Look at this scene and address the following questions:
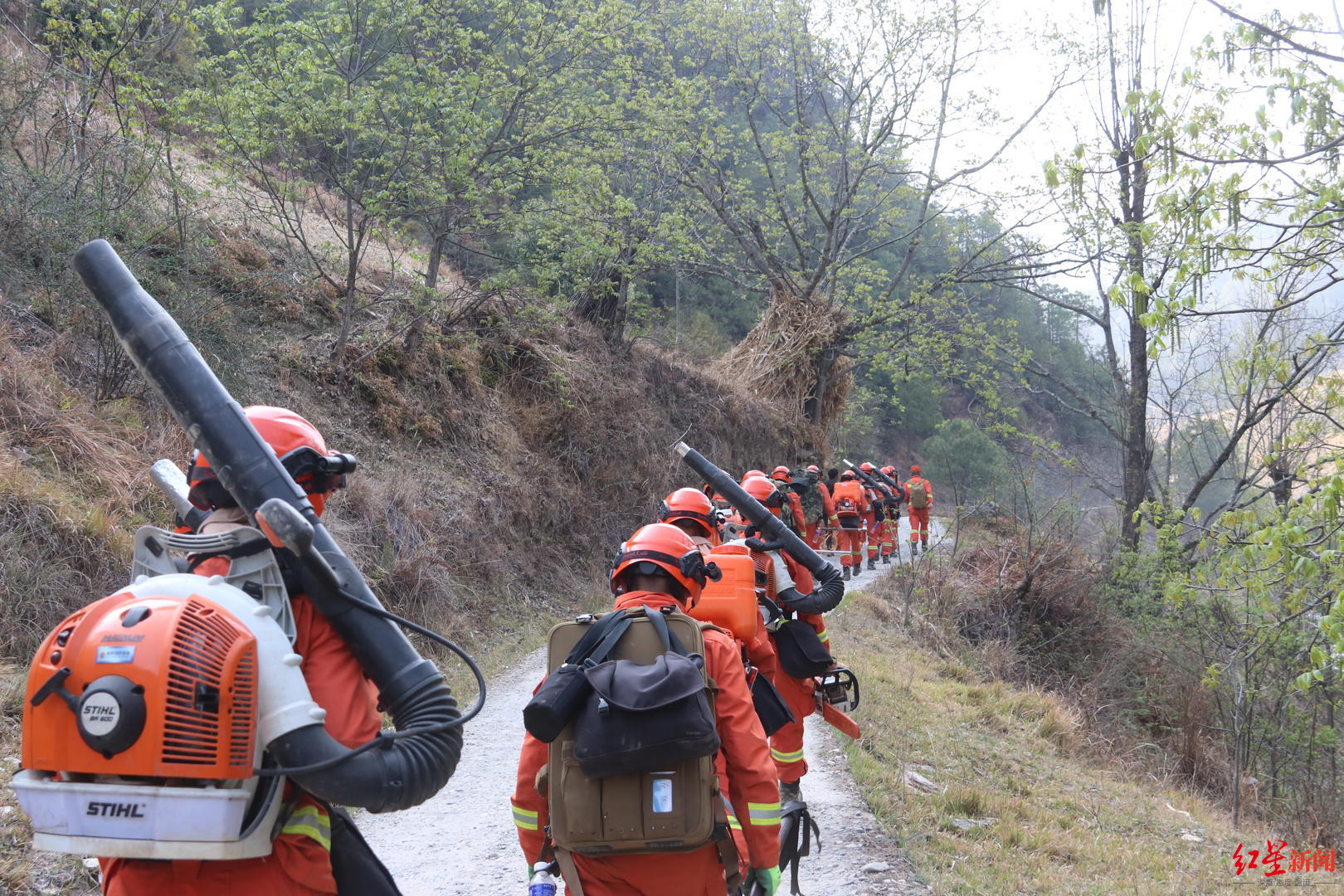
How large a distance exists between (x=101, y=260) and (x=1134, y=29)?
20376 millimetres

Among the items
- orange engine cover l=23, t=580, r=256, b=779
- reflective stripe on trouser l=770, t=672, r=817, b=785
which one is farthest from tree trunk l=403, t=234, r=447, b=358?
orange engine cover l=23, t=580, r=256, b=779

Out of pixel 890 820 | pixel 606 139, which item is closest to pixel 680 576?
pixel 890 820

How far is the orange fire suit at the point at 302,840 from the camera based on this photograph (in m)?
1.94

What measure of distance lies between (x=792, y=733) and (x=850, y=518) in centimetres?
1313

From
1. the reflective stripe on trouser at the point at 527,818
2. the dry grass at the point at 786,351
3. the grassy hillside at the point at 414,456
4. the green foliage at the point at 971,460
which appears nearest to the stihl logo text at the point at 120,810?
the reflective stripe on trouser at the point at 527,818

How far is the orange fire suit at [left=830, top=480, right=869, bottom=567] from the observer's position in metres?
18.0

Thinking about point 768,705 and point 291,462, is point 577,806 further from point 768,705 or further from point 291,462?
point 768,705

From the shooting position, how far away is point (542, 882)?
311 centimetres

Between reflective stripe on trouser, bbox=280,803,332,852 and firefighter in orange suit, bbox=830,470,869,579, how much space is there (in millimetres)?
15974

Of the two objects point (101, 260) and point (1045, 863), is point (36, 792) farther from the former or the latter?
point (1045, 863)

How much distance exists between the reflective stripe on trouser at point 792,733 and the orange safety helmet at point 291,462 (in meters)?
3.33

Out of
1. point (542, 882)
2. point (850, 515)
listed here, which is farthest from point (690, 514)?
point (850, 515)

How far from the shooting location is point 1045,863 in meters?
6.38

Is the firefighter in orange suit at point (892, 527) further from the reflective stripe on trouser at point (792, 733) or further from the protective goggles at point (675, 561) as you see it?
the protective goggles at point (675, 561)
